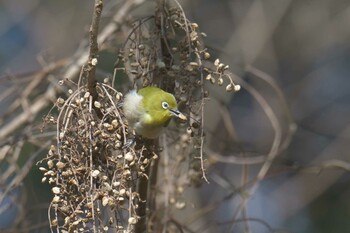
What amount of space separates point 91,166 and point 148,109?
0.45 m

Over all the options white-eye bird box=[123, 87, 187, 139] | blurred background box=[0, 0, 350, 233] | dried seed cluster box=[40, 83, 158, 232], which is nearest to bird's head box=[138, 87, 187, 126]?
white-eye bird box=[123, 87, 187, 139]

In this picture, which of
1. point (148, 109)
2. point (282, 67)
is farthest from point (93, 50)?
point (282, 67)

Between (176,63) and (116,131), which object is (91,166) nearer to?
(116,131)

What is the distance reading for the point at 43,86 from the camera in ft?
12.5

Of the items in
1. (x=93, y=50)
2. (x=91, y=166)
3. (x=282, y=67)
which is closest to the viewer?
(x=91, y=166)

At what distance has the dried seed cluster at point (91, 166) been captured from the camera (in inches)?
82.8

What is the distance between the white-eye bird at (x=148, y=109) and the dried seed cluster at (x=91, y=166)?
0.45 ft

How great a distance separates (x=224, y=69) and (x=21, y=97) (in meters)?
1.35

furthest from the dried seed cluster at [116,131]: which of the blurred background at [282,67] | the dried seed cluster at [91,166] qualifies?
the blurred background at [282,67]

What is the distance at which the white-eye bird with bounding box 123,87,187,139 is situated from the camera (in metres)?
2.50

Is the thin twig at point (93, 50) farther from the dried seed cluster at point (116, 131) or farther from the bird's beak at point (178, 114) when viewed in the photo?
the bird's beak at point (178, 114)

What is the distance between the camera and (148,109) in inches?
100

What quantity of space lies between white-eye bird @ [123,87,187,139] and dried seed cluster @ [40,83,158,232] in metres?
0.14

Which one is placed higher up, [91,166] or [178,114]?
[178,114]
